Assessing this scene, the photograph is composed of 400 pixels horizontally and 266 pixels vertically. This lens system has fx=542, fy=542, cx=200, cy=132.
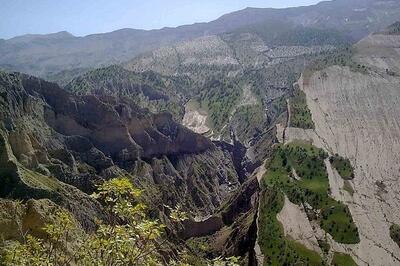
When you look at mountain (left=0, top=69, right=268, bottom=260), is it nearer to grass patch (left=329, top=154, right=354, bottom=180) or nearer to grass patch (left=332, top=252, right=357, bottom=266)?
grass patch (left=332, top=252, right=357, bottom=266)

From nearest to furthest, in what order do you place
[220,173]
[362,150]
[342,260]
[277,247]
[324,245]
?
1. [277,247]
2. [342,260]
3. [324,245]
4. [362,150]
5. [220,173]

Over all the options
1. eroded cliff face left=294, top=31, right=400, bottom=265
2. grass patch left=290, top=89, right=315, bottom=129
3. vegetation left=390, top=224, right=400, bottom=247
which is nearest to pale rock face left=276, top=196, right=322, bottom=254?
eroded cliff face left=294, top=31, right=400, bottom=265

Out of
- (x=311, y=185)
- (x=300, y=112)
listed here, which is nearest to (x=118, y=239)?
(x=311, y=185)

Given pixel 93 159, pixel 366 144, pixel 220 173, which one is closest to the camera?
pixel 93 159

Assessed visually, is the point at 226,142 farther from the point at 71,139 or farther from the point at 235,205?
the point at 71,139

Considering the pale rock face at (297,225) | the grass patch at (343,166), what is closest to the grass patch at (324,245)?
the pale rock face at (297,225)

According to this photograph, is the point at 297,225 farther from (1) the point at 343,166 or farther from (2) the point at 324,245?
(1) the point at 343,166

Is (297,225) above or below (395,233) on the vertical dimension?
above
